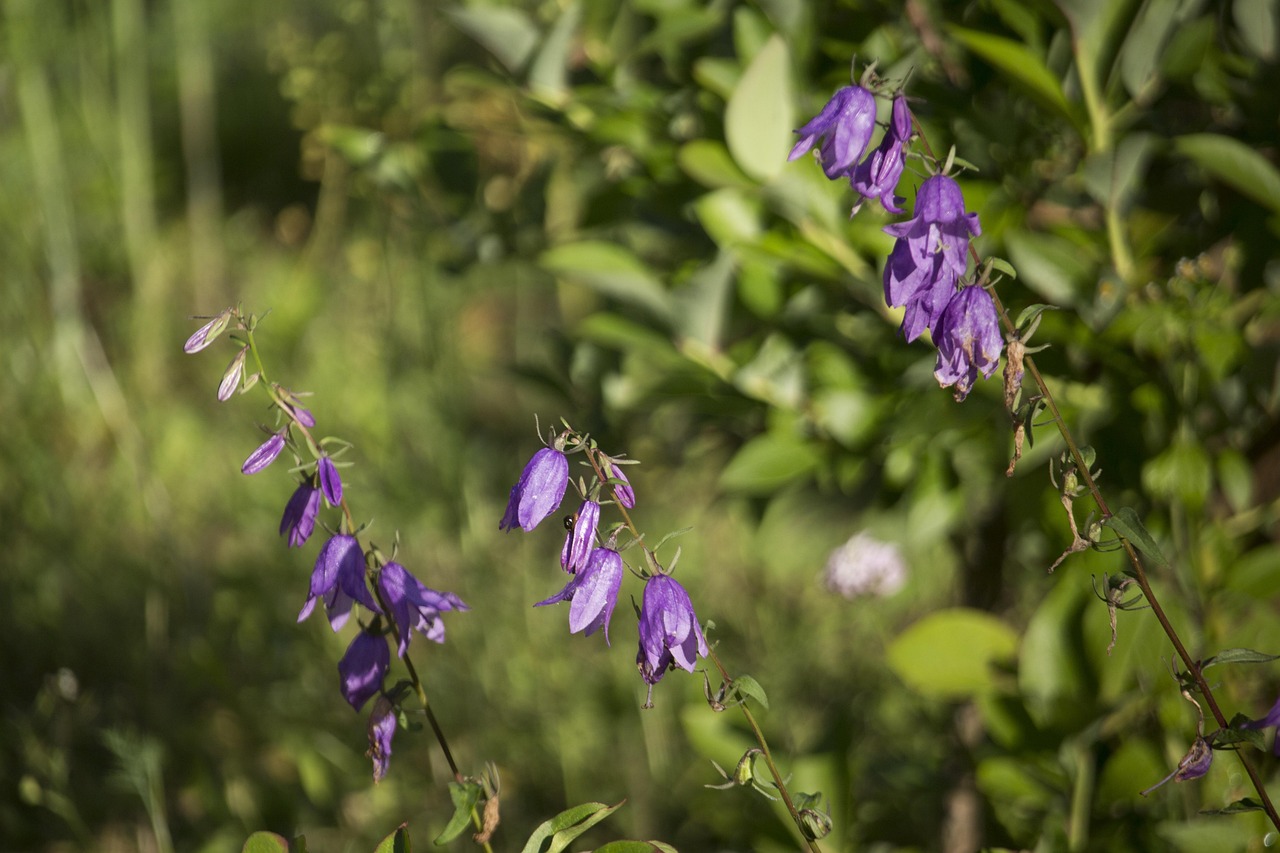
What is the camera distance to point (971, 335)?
2.62 ft

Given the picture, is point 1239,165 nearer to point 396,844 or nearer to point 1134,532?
point 1134,532

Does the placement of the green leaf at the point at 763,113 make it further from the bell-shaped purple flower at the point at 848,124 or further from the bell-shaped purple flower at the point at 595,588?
the bell-shaped purple flower at the point at 595,588

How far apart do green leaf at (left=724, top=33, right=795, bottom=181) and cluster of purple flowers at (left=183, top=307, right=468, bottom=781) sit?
549mm

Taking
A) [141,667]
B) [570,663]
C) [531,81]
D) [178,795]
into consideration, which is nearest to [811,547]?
[570,663]

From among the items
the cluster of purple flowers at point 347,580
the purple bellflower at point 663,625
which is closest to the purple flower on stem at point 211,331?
the cluster of purple flowers at point 347,580

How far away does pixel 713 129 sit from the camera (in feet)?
4.36

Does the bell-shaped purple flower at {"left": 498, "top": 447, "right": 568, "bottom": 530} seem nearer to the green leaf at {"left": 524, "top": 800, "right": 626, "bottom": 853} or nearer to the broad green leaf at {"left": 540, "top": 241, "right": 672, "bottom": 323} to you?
the green leaf at {"left": 524, "top": 800, "right": 626, "bottom": 853}

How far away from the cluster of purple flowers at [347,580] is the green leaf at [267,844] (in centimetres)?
9

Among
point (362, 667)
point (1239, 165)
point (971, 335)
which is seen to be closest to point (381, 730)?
point (362, 667)

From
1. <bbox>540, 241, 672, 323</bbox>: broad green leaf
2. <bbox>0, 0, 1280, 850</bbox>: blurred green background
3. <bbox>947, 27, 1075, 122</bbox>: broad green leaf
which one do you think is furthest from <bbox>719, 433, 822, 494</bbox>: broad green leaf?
<bbox>947, 27, 1075, 122</bbox>: broad green leaf

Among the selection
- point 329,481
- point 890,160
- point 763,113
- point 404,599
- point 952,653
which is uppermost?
point 890,160

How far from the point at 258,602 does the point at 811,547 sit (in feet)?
3.83

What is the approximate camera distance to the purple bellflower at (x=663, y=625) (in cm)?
82

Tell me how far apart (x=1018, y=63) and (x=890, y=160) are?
355mm
